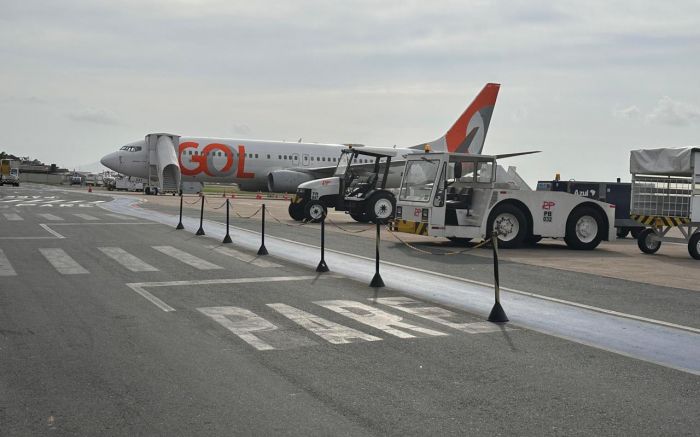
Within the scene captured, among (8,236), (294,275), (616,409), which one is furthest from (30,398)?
(8,236)

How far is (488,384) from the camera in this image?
19.3ft

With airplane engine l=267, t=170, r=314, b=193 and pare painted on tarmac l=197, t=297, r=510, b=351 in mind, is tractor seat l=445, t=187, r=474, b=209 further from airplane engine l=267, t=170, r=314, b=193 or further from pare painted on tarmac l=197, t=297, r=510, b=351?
airplane engine l=267, t=170, r=314, b=193

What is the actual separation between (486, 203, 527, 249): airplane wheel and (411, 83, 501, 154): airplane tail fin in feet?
88.6

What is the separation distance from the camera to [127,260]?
13.6 metres

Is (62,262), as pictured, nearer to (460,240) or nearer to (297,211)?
(460,240)

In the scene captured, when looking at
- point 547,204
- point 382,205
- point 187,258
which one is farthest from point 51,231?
point 547,204

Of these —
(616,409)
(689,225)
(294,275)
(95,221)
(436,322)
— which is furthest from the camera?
(95,221)

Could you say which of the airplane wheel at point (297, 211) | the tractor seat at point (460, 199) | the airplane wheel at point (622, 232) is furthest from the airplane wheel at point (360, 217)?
the airplane wheel at point (622, 232)

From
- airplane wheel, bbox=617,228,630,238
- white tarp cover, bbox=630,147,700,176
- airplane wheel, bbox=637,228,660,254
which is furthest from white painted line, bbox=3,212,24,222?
airplane wheel, bbox=617,228,630,238

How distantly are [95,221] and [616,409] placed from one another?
820 inches

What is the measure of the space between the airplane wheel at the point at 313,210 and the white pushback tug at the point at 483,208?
7.70m

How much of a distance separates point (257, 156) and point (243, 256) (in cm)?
3369

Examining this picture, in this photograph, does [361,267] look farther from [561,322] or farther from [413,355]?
[413,355]

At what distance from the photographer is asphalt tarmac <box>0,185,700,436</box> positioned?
4941mm
